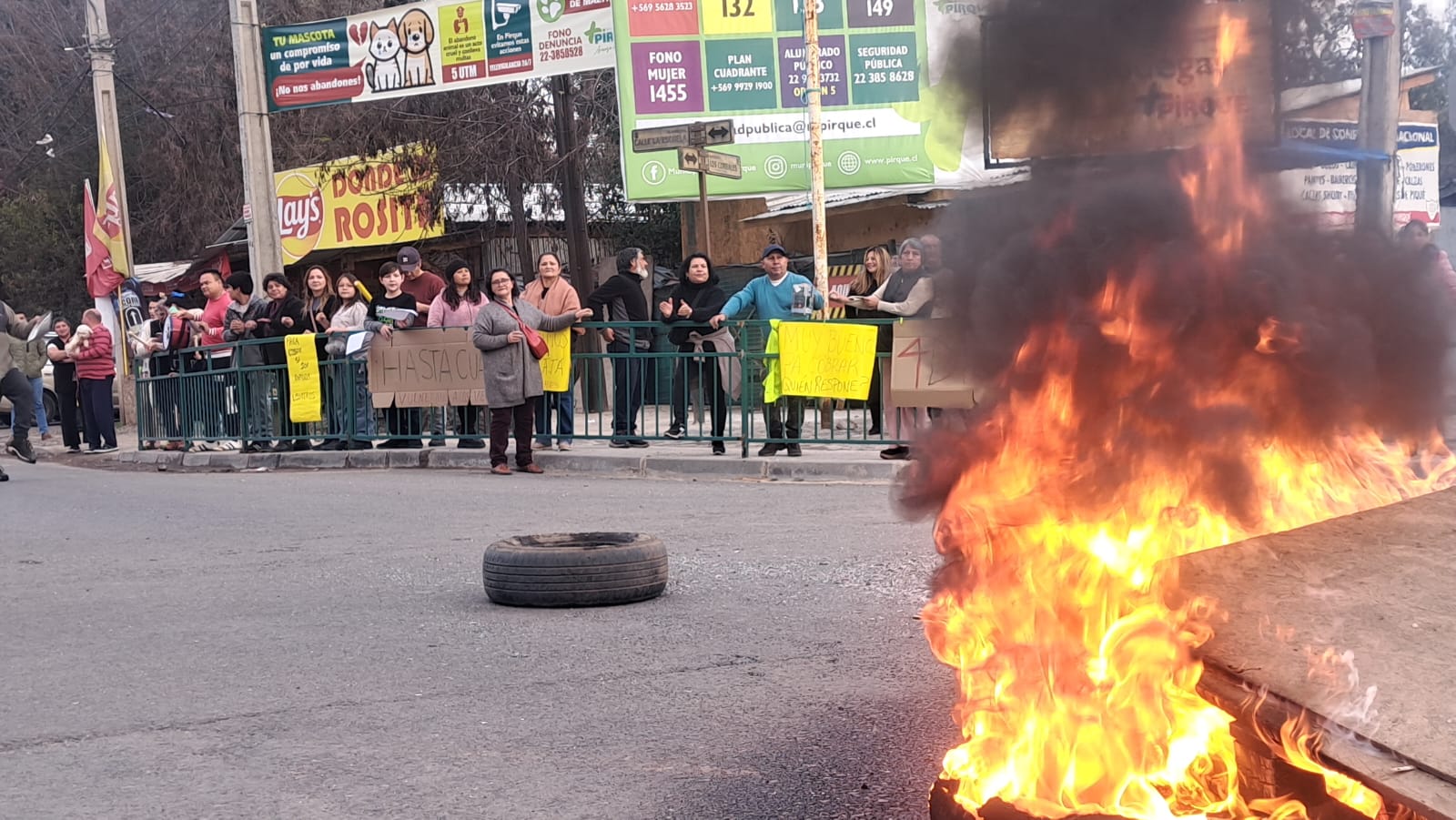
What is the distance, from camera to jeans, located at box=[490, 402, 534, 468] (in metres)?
12.0

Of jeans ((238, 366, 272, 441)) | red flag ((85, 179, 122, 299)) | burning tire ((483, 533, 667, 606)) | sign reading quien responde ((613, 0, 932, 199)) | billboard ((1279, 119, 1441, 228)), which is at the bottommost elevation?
burning tire ((483, 533, 667, 606))

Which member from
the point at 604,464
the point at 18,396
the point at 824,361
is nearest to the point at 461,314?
the point at 604,464

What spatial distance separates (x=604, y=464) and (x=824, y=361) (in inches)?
85.7

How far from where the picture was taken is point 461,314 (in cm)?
1348

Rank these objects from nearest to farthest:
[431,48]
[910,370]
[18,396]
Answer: [910,370] < [18,396] < [431,48]

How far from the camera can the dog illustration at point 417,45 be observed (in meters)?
18.2

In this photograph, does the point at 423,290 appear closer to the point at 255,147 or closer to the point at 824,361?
the point at 255,147

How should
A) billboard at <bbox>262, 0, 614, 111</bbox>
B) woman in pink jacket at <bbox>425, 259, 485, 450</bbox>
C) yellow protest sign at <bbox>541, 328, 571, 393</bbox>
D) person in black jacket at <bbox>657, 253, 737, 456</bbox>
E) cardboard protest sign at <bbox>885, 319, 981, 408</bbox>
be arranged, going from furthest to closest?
billboard at <bbox>262, 0, 614, 111</bbox>
woman in pink jacket at <bbox>425, 259, 485, 450</bbox>
yellow protest sign at <bbox>541, 328, 571, 393</bbox>
person in black jacket at <bbox>657, 253, 737, 456</bbox>
cardboard protest sign at <bbox>885, 319, 981, 408</bbox>

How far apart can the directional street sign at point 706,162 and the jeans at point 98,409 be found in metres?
8.61

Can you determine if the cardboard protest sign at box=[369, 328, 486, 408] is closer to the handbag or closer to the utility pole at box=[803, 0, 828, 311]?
the handbag

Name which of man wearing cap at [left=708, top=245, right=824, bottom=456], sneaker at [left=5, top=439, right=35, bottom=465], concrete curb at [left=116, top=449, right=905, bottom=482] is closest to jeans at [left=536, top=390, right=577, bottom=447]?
concrete curb at [left=116, top=449, right=905, bottom=482]

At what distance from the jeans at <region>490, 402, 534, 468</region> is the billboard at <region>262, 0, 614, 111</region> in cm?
730

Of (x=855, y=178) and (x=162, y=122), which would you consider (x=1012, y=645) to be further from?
(x=162, y=122)

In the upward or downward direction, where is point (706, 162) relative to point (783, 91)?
downward
